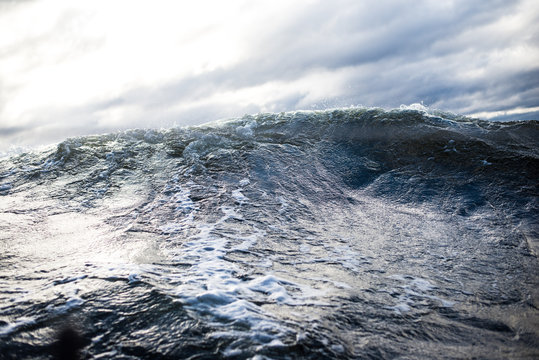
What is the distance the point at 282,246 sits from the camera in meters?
4.42

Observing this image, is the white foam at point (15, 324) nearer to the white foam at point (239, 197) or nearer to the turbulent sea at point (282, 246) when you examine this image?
the turbulent sea at point (282, 246)

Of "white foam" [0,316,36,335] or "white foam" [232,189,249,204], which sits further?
"white foam" [232,189,249,204]

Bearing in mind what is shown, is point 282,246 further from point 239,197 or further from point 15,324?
point 15,324

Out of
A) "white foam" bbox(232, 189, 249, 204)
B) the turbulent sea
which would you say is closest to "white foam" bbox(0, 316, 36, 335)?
the turbulent sea

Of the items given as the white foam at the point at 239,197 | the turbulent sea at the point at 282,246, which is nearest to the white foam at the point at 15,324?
the turbulent sea at the point at 282,246

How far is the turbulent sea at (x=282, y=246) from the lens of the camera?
2.45m

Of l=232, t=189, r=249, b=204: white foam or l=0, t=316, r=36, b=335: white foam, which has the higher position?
l=232, t=189, r=249, b=204: white foam

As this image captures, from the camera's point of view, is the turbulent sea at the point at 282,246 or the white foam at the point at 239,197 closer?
the turbulent sea at the point at 282,246

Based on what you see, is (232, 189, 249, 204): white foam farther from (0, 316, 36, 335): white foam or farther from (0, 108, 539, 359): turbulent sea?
(0, 316, 36, 335): white foam

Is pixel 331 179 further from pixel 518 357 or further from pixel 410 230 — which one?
pixel 518 357

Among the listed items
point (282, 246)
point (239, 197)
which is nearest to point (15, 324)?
point (282, 246)

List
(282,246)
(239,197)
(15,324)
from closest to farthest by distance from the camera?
(15,324)
(282,246)
(239,197)

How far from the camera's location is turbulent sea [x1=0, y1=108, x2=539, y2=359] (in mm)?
2453

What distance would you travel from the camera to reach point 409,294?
3.25m
